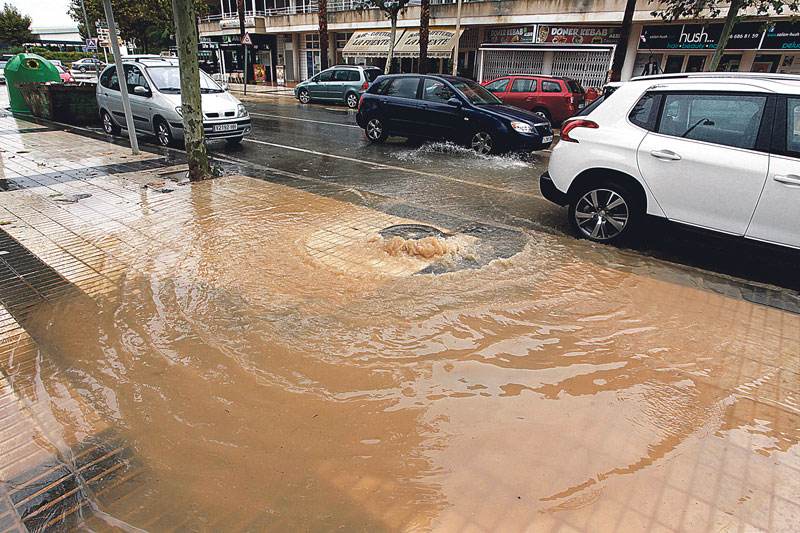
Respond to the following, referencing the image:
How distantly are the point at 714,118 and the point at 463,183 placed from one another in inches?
158

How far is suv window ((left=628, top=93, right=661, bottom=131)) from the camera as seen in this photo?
4.95 m

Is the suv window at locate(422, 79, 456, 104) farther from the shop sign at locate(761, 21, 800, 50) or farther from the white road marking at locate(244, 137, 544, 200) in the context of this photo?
the shop sign at locate(761, 21, 800, 50)

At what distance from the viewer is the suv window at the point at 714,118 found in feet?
14.5

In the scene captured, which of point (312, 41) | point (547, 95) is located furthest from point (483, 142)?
point (312, 41)

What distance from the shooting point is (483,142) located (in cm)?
1018

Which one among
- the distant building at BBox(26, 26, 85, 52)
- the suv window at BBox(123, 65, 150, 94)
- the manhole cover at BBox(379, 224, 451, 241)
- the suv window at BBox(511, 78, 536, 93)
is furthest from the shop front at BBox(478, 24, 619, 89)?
the distant building at BBox(26, 26, 85, 52)

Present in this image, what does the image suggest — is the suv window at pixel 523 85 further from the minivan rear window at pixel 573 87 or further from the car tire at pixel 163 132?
the car tire at pixel 163 132

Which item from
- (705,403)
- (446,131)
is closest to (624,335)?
(705,403)

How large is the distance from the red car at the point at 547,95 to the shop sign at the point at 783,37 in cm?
919

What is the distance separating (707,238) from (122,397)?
5.18 m

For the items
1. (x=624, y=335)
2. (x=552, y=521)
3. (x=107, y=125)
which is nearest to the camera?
(x=552, y=521)

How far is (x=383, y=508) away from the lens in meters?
2.28

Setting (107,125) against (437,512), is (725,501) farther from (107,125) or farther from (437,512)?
(107,125)

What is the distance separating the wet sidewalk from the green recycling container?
1393 centimetres
